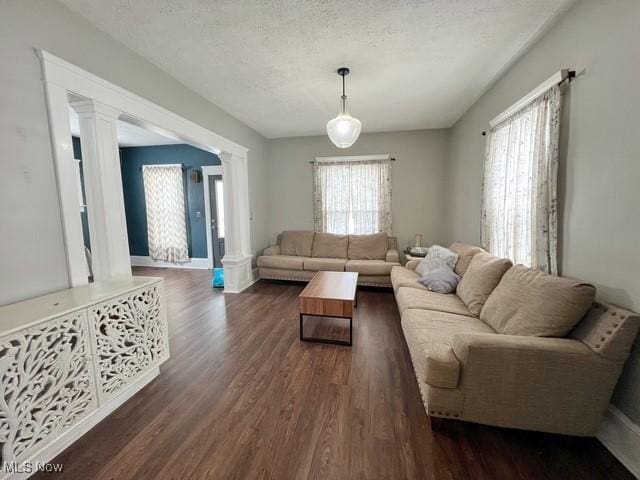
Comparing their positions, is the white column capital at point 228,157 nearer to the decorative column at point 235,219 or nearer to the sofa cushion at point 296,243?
the decorative column at point 235,219

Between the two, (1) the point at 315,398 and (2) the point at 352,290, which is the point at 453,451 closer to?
(1) the point at 315,398

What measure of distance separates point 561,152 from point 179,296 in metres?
4.58

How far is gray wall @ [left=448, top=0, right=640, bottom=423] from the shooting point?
1.30m

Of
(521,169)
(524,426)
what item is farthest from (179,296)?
(521,169)

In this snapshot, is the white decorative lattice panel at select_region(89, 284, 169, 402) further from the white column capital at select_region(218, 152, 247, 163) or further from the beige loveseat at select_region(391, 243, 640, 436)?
the white column capital at select_region(218, 152, 247, 163)

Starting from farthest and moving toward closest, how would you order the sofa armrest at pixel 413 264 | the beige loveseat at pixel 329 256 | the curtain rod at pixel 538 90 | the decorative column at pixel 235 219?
the beige loveseat at pixel 329 256
the decorative column at pixel 235 219
the sofa armrest at pixel 413 264
the curtain rod at pixel 538 90

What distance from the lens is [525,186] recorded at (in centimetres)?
217

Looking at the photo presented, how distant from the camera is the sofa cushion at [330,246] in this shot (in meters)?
4.51

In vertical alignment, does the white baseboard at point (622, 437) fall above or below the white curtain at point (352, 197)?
below

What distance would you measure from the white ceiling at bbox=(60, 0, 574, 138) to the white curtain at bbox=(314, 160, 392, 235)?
60.0 inches

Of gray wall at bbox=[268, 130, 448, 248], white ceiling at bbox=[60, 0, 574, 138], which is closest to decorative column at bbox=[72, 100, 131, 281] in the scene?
white ceiling at bbox=[60, 0, 574, 138]

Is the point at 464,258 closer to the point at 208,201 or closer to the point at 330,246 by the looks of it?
the point at 330,246

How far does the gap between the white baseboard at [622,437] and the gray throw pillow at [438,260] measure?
166 cm

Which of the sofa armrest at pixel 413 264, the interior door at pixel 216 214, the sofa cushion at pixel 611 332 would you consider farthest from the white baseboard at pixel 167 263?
the sofa cushion at pixel 611 332
